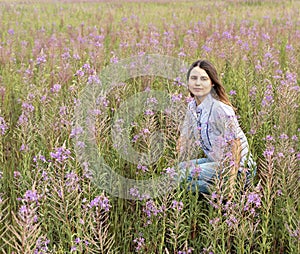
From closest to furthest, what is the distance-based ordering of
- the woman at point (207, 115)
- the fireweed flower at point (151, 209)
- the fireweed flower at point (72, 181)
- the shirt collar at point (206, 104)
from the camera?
the fireweed flower at point (72, 181)
the fireweed flower at point (151, 209)
the woman at point (207, 115)
the shirt collar at point (206, 104)

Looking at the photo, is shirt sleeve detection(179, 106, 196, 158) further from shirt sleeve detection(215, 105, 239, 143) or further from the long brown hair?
the long brown hair

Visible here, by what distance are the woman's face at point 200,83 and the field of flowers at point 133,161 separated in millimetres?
173

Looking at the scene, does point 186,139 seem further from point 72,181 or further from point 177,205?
point 72,181

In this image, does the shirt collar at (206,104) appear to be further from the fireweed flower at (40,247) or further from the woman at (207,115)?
the fireweed flower at (40,247)

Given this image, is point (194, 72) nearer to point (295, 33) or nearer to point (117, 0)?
point (295, 33)

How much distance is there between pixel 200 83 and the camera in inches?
135

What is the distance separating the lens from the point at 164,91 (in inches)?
169

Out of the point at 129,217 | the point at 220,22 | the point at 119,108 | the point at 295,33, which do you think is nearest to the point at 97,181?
the point at 129,217

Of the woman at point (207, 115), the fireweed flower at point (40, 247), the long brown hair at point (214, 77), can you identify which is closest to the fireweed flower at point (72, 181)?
the fireweed flower at point (40, 247)

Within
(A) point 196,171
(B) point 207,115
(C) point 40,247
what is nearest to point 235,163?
(A) point 196,171

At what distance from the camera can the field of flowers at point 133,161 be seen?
2.29 meters

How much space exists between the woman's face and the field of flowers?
0.57ft

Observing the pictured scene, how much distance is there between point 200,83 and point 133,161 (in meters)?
0.84

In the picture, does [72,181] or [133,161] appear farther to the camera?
[133,161]
